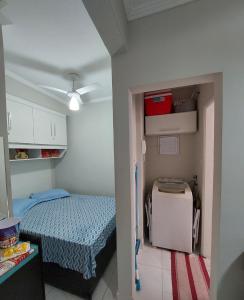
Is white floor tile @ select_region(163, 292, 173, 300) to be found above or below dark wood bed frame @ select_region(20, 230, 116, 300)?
below

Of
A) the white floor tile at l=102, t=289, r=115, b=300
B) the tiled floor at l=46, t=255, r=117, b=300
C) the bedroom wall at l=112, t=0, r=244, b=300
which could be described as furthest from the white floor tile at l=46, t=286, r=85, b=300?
the bedroom wall at l=112, t=0, r=244, b=300

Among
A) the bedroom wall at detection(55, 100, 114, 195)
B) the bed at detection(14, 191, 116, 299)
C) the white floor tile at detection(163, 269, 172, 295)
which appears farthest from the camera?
the bedroom wall at detection(55, 100, 114, 195)

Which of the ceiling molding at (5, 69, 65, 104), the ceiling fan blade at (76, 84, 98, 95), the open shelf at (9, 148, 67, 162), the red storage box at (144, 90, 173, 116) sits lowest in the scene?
the open shelf at (9, 148, 67, 162)

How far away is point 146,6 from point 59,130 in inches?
100

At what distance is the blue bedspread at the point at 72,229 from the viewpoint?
139 centimetres

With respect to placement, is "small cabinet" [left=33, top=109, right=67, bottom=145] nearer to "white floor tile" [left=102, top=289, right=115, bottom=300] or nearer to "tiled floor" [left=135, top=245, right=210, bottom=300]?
"white floor tile" [left=102, top=289, right=115, bottom=300]

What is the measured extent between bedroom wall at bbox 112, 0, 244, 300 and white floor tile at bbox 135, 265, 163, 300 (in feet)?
2.04

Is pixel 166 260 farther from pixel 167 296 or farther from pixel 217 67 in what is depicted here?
pixel 217 67

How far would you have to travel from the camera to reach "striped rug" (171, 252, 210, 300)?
1.46 m

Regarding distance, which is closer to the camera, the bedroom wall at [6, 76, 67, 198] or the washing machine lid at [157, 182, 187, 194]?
the washing machine lid at [157, 182, 187, 194]

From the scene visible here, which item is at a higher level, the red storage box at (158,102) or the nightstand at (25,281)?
the red storage box at (158,102)

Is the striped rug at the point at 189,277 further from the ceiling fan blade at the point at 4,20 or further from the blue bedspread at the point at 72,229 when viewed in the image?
the ceiling fan blade at the point at 4,20

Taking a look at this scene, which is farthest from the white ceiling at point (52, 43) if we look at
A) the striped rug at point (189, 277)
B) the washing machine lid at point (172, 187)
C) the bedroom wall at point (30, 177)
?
the striped rug at point (189, 277)

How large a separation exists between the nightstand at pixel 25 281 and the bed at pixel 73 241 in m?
0.12
